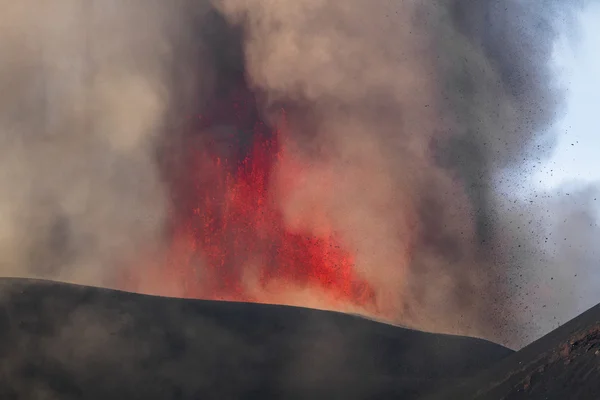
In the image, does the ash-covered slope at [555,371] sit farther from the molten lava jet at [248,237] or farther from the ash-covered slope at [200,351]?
the molten lava jet at [248,237]

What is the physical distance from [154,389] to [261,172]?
11.0 metres

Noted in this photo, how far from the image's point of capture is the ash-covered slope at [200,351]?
40.7 ft

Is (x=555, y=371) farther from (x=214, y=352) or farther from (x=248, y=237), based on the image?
(x=248, y=237)

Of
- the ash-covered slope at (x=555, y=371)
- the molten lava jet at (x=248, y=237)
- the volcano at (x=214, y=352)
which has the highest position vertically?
the molten lava jet at (x=248, y=237)

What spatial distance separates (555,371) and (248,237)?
13.4 meters

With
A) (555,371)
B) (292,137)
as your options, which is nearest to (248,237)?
(292,137)

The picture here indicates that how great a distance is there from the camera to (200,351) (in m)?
13.5

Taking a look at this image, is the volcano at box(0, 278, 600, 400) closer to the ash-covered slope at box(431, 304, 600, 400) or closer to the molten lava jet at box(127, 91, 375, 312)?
the ash-covered slope at box(431, 304, 600, 400)

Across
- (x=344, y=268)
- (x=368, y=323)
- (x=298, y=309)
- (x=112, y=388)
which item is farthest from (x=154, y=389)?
(x=344, y=268)

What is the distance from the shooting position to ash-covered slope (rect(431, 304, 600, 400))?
8.00 m

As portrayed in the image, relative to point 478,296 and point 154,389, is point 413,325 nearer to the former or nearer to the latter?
point 478,296

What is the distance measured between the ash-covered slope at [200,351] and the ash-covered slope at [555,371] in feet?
7.54

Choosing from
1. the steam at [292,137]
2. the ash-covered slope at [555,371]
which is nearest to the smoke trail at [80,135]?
the steam at [292,137]

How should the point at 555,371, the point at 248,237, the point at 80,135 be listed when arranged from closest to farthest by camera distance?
the point at 555,371
the point at 80,135
the point at 248,237
